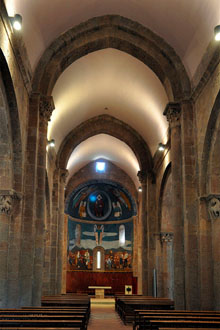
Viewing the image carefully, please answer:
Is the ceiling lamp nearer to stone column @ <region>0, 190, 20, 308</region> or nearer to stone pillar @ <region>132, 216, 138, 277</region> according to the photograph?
stone column @ <region>0, 190, 20, 308</region>

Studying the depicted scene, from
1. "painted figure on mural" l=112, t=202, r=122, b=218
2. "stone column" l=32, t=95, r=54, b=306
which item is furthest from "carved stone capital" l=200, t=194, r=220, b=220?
"painted figure on mural" l=112, t=202, r=122, b=218

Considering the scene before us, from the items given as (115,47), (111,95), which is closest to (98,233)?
(111,95)

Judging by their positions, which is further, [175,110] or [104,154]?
[104,154]

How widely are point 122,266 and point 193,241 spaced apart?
25070 millimetres

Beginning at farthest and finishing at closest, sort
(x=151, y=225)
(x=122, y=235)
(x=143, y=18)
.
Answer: (x=122, y=235) < (x=151, y=225) < (x=143, y=18)

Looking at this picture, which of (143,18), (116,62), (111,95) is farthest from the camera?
(111,95)

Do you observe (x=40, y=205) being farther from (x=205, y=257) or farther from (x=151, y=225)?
(x=151, y=225)

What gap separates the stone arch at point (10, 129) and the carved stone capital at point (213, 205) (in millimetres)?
6487

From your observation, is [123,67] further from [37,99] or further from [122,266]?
[122,266]

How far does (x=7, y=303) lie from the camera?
1393 cm

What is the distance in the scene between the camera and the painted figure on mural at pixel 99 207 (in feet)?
133

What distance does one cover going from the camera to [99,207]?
134 feet

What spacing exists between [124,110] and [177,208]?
437 inches

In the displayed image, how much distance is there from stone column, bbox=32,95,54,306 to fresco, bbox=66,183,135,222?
73.7 ft
